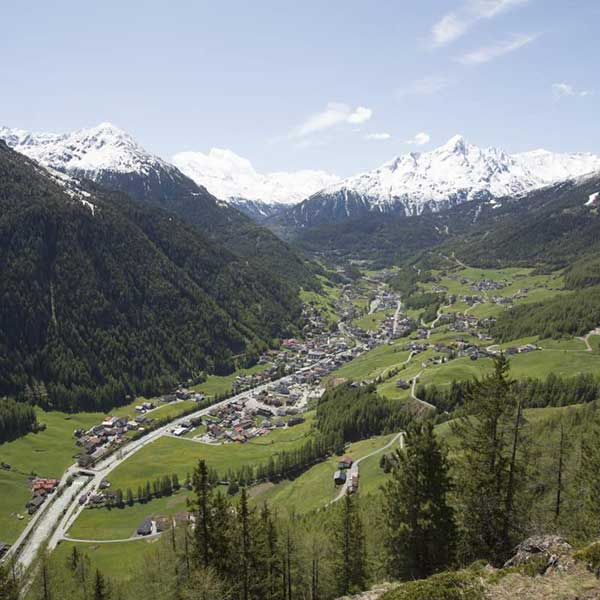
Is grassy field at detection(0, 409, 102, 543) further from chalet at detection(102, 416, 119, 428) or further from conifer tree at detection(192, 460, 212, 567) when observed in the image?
conifer tree at detection(192, 460, 212, 567)

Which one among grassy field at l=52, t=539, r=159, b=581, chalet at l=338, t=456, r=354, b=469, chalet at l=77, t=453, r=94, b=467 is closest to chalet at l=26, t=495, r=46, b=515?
chalet at l=77, t=453, r=94, b=467

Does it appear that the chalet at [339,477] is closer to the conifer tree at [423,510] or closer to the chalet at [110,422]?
the conifer tree at [423,510]

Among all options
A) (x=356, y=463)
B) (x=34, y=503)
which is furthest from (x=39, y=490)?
(x=356, y=463)

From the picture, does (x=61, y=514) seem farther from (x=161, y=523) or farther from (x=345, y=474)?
(x=345, y=474)

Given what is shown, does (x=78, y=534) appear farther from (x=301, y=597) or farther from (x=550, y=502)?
(x=550, y=502)

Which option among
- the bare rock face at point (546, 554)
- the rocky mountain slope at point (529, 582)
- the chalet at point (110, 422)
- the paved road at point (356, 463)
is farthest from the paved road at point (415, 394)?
the rocky mountain slope at point (529, 582)
